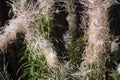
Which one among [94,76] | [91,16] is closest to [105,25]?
[91,16]

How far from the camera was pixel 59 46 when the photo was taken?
3.90 m

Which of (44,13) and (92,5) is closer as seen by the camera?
(92,5)

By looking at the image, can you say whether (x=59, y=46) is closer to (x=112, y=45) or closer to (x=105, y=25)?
(x=112, y=45)

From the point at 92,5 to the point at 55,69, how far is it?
0.58 meters

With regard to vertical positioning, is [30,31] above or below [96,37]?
above

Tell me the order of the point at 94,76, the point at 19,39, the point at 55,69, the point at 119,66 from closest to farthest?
the point at 55,69 → the point at 94,76 → the point at 119,66 → the point at 19,39

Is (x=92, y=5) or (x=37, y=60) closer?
(x=92, y=5)

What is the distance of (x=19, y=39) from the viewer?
3.74 metres

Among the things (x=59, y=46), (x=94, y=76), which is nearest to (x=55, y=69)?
(x=94, y=76)

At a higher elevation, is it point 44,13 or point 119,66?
point 44,13

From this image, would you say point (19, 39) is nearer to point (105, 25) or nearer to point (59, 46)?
point (59, 46)

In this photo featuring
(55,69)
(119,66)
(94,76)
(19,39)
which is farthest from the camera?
(19,39)

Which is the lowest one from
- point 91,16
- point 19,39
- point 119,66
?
point 119,66

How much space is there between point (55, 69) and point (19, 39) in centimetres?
104
